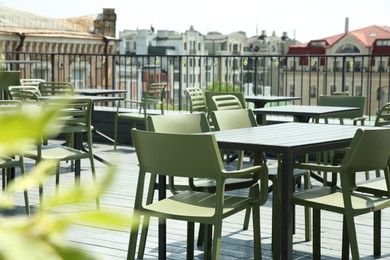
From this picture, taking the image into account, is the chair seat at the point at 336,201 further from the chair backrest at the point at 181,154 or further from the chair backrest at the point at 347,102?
the chair backrest at the point at 347,102

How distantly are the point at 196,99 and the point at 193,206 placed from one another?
4.51 metres

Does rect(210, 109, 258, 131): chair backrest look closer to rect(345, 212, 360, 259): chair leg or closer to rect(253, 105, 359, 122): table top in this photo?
rect(345, 212, 360, 259): chair leg

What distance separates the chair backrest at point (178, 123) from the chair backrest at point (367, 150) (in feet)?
3.04

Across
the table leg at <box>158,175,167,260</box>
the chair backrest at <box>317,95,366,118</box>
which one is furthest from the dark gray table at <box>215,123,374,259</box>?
the chair backrest at <box>317,95,366,118</box>

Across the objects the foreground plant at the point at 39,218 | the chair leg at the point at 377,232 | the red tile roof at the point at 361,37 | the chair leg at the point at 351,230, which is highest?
the red tile roof at the point at 361,37

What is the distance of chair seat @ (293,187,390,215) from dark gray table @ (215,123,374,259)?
0.38 ft

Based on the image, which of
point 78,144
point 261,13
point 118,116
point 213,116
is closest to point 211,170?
point 213,116

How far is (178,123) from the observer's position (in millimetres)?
3639

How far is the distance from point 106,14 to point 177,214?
189 feet

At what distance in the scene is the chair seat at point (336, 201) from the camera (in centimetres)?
299

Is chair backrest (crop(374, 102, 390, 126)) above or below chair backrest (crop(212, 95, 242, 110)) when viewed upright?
below

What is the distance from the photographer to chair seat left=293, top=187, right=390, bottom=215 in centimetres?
299

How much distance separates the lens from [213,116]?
387 cm

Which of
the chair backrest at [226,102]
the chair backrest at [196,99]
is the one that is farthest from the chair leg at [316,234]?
the chair backrest at [196,99]
